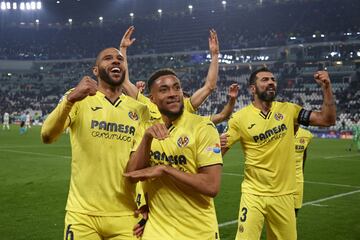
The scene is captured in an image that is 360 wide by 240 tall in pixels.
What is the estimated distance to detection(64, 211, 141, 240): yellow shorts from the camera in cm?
406

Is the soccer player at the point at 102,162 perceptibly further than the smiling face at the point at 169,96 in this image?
Yes

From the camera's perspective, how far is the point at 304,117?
5.63 m

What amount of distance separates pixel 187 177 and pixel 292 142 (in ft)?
8.67

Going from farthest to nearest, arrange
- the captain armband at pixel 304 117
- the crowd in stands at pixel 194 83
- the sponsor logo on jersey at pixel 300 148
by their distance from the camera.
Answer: the crowd in stands at pixel 194 83 < the sponsor logo on jersey at pixel 300 148 < the captain armband at pixel 304 117

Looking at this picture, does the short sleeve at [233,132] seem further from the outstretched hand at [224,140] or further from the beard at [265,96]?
the beard at [265,96]

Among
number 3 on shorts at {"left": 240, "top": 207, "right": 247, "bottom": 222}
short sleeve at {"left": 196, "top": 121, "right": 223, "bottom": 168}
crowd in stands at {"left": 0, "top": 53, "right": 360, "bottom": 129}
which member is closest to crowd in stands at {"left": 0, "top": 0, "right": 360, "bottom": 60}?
crowd in stands at {"left": 0, "top": 53, "right": 360, "bottom": 129}

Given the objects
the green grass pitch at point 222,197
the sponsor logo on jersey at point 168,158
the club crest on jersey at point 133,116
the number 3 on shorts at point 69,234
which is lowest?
the green grass pitch at point 222,197

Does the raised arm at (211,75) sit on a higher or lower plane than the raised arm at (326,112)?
higher

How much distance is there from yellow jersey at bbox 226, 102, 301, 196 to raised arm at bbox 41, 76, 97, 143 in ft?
8.11

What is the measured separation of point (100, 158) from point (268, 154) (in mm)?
2284

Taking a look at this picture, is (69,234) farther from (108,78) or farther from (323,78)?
(323,78)

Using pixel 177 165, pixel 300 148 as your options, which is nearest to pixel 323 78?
pixel 177 165

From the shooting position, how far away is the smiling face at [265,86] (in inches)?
226

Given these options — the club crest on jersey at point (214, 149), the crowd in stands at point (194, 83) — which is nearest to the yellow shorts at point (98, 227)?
the club crest on jersey at point (214, 149)
